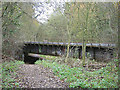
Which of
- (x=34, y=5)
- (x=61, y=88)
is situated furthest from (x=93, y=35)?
(x=61, y=88)

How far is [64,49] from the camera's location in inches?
474

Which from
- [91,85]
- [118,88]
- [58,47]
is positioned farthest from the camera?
[58,47]

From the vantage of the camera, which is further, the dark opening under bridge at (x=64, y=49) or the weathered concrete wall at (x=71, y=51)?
the weathered concrete wall at (x=71, y=51)

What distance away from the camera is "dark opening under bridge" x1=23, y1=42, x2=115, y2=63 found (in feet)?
33.1

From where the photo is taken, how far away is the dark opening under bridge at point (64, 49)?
10.1 meters

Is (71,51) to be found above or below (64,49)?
below

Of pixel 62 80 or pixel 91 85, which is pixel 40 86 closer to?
pixel 62 80

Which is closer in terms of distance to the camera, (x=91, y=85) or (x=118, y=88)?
(x=118, y=88)

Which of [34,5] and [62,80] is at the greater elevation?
[34,5]

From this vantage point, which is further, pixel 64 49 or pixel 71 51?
pixel 64 49

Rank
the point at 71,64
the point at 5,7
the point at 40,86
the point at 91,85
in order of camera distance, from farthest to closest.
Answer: the point at 71,64 < the point at 5,7 < the point at 40,86 < the point at 91,85

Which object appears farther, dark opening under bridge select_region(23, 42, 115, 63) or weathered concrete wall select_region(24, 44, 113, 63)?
weathered concrete wall select_region(24, 44, 113, 63)

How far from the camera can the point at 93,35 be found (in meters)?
11.1

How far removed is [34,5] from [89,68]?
21.0 ft
